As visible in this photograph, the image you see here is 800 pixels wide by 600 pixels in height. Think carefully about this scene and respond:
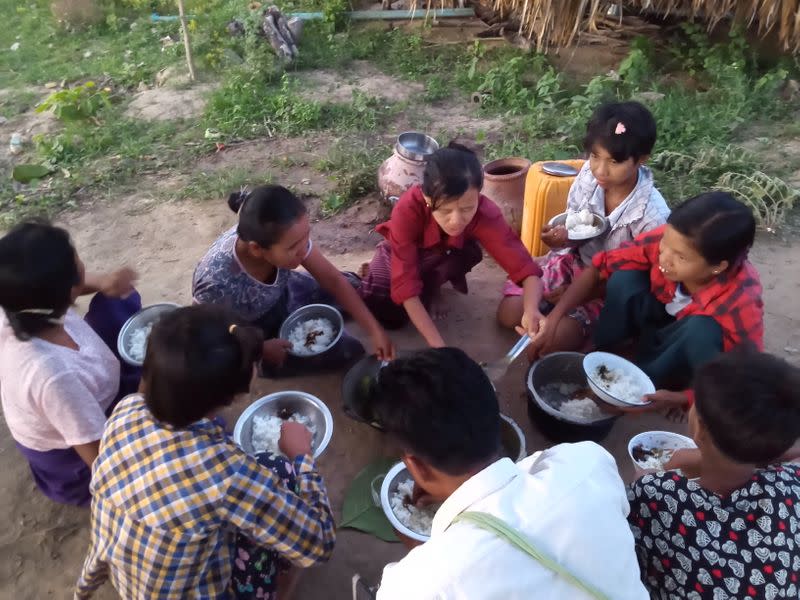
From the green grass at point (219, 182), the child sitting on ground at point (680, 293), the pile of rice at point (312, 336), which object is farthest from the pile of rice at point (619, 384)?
the green grass at point (219, 182)

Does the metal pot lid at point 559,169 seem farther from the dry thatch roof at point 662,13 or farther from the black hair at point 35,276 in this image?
the black hair at point 35,276

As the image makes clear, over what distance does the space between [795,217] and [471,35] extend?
148 inches

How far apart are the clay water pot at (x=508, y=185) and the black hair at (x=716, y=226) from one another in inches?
57.1

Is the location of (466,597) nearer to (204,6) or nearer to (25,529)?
(25,529)

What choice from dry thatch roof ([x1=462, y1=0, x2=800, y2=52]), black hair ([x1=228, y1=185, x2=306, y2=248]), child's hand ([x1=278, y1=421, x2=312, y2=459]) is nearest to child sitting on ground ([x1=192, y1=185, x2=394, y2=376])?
black hair ([x1=228, y1=185, x2=306, y2=248])

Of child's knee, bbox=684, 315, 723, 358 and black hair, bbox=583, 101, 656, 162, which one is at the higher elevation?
black hair, bbox=583, 101, 656, 162

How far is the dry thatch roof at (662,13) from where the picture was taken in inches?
188

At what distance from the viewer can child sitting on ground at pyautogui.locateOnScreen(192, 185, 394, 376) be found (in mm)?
2299

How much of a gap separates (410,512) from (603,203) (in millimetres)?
1752

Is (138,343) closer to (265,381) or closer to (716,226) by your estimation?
(265,381)

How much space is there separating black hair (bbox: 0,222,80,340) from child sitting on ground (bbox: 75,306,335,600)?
47 centimetres

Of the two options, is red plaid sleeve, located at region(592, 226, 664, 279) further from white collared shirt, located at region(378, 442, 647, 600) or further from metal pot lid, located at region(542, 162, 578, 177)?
white collared shirt, located at region(378, 442, 647, 600)

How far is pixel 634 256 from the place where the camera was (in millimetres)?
2605

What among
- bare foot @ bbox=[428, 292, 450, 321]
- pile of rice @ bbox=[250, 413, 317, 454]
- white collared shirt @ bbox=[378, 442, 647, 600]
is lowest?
bare foot @ bbox=[428, 292, 450, 321]
